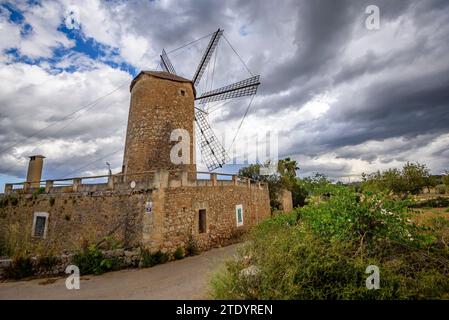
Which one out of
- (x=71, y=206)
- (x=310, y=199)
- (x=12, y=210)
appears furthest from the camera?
(x=12, y=210)

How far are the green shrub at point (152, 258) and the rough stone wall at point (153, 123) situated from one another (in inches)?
197

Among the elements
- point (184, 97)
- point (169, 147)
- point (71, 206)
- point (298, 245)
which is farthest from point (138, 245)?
point (184, 97)

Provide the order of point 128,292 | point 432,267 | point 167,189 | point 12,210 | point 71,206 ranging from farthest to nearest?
1. point 12,210
2. point 71,206
3. point 167,189
4. point 128,292
5. point 432,267

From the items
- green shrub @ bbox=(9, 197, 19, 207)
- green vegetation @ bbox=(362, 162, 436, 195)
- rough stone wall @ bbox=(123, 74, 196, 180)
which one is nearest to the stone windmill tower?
rough stone wall @ bbox=(123, 74, 196, 180)

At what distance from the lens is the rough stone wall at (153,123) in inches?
493

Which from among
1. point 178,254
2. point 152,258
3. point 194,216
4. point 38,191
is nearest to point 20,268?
point 152,258

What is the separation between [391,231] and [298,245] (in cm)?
226

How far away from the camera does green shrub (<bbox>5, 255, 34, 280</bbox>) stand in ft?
25.6

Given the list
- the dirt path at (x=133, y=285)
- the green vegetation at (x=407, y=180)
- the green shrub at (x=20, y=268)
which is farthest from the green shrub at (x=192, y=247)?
the green vegetation at (x=407, y=180)

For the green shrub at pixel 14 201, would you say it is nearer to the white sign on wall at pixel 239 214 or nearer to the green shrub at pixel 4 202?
the green shrub at pixel 4 202

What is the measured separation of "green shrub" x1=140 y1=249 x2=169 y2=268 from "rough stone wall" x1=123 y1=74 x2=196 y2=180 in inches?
197

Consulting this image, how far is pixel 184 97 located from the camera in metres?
14.1

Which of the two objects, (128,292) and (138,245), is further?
(138,245)

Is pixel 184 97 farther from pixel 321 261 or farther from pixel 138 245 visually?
pixel 321 261
